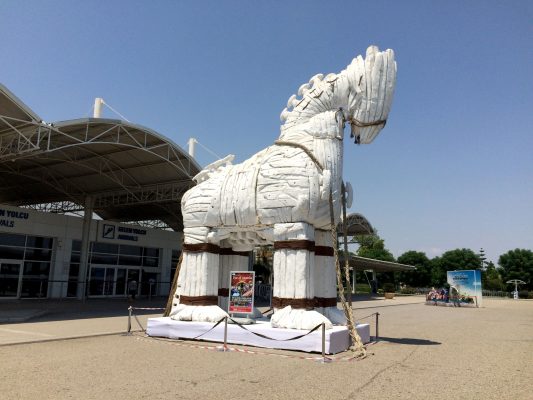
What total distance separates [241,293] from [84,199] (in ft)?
60.5

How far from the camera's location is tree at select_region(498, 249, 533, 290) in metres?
55.3

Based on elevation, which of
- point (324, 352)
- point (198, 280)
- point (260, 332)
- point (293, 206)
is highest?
point (293, 206)

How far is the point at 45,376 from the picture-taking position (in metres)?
5.82

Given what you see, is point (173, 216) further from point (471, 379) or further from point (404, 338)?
point (471, 379)

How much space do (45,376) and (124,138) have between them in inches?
531

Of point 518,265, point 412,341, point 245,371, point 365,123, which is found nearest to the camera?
point 245,371

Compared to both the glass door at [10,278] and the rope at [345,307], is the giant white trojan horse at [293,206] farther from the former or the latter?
the glass door at [10,278]

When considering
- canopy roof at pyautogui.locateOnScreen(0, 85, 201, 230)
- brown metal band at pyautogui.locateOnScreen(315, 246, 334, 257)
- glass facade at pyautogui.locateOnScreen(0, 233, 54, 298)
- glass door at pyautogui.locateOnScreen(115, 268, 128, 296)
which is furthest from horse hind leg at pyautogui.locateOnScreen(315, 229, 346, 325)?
glass door at pyautogui.locateOnScreen(115, 268, 128, 296)

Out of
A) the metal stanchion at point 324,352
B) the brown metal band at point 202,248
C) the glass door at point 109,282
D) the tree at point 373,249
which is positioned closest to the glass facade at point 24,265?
the glass door at point 109,282

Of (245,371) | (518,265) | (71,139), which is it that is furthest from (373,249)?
(245,371)

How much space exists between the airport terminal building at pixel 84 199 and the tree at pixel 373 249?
120 feet

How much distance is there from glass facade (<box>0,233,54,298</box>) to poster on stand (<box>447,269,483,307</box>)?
23.5 meters

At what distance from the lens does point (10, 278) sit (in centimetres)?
1969

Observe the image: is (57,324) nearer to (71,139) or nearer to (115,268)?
(71,139)
